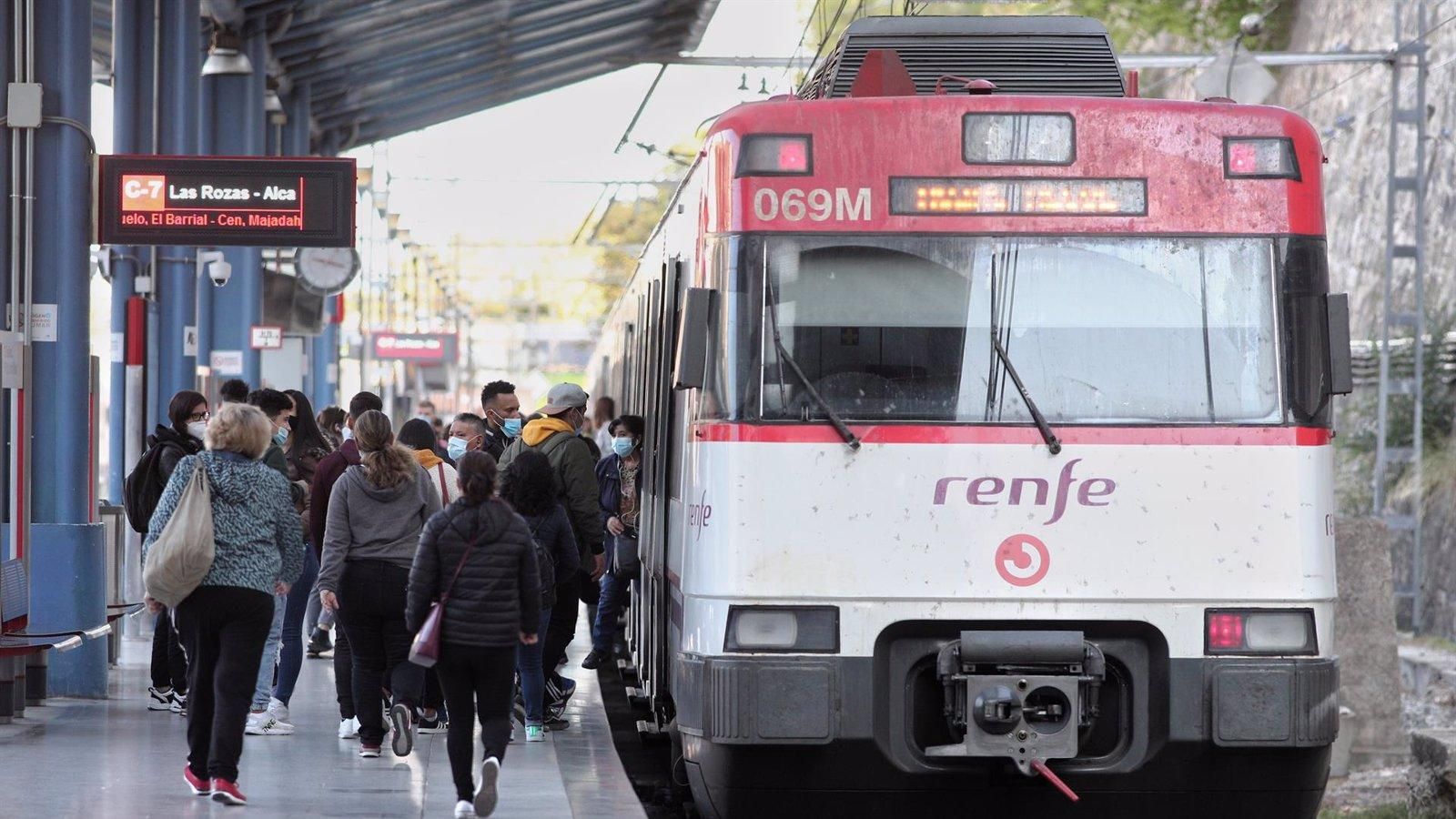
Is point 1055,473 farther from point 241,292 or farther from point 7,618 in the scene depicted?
point 241,292

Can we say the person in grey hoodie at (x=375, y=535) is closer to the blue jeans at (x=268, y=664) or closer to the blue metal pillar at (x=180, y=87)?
the blue jeans at (x=268, y=664)

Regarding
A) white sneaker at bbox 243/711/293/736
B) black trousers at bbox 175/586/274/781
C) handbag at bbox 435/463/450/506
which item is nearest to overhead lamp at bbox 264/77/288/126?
white sneaker at bbox 243/711/293/736

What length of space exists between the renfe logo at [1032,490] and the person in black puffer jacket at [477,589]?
1.79 meters

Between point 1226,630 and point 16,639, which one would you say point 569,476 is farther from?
point 1226,630

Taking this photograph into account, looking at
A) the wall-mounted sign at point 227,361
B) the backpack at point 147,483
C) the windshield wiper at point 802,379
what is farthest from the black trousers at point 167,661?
the wall-mounted sign at point 227,361

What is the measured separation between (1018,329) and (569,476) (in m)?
4.09

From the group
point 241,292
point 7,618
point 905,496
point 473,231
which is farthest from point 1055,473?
point 473,231

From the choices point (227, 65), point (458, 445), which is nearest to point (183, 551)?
point (458, 445)

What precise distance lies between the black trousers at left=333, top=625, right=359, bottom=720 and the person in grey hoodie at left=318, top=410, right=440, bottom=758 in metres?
0.62

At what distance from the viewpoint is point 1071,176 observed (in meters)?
8.01

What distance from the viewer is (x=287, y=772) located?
996 centimetres

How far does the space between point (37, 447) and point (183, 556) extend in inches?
187

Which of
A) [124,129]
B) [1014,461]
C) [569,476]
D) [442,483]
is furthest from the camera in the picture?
[124,129]

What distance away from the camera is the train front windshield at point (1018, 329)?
780 cm
